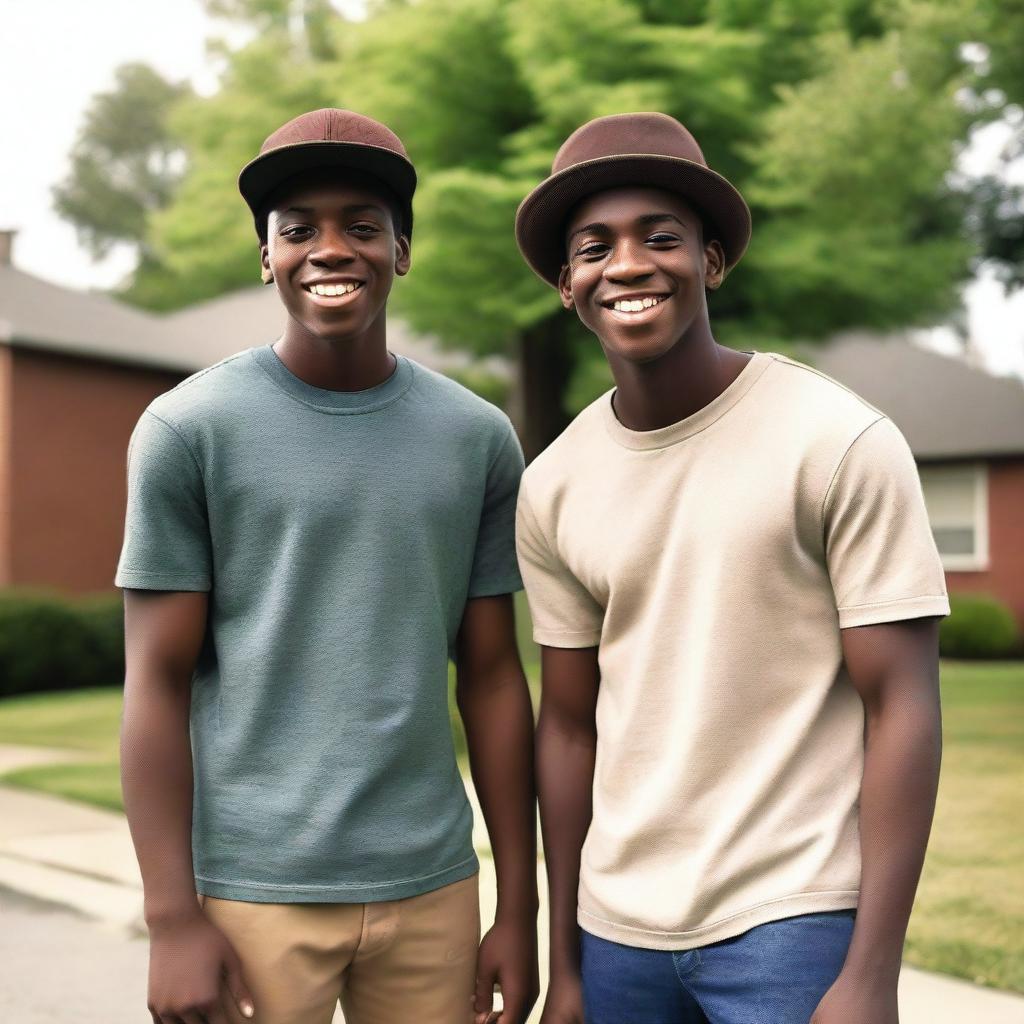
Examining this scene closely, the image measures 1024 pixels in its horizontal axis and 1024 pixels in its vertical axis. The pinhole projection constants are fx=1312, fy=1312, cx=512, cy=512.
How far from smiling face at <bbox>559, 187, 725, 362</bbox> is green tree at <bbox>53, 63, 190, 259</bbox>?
4823 cm

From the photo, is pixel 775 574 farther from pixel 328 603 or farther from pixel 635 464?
pixel 328 603

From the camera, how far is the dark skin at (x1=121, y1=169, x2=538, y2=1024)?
2.40 metres

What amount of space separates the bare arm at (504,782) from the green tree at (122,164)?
48.0 metres

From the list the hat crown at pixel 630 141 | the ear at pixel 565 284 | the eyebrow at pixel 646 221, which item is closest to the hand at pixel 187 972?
the ear at pixel 565 284

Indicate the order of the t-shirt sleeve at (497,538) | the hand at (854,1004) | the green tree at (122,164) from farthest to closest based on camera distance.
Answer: the green tree at (122,164) < the t-shirt sleeve at (497,538) < the hand at (854,1004)

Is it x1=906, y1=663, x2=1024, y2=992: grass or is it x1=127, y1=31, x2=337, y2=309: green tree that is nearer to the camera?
x1=906, y1=663, x2=1024, y2=992: grass

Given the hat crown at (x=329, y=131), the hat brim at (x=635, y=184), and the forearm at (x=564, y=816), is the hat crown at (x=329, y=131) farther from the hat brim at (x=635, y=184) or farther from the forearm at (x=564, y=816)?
the forearm at (x=564, y=816)

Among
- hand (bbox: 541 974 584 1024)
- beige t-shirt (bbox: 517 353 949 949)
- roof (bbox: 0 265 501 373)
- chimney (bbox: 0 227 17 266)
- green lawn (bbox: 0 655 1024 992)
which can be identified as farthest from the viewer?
chimney (bbox: 0 227 17 266)

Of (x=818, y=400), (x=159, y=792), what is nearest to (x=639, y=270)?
(x=818, y=400)

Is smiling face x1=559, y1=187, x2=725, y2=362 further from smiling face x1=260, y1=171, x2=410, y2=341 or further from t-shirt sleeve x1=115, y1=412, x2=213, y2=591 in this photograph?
t-shirt sleeve x1=115, y1=412, x2=213, y2=591

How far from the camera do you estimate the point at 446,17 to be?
55.3ft

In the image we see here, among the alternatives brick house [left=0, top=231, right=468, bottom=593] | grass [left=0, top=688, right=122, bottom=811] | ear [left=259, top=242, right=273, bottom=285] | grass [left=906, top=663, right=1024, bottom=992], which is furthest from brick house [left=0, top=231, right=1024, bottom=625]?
ear [left=259, top=242, right=273, bottom=285]

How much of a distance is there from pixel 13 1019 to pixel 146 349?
16.3 meters

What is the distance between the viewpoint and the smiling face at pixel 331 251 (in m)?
2.59
